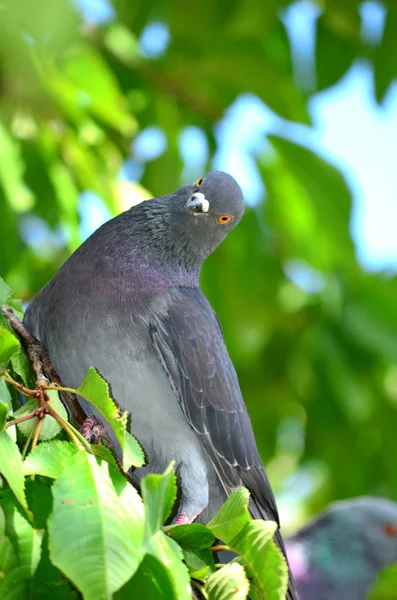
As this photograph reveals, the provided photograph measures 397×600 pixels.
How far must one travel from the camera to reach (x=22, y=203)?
15.6 ft

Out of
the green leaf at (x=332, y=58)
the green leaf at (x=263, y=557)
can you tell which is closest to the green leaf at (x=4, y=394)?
the green leaf at (x=263, y=557)

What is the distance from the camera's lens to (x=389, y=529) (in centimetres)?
697

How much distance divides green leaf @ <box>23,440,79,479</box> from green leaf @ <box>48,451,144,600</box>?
1.0 inches

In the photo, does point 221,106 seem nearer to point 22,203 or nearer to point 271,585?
point 22,203

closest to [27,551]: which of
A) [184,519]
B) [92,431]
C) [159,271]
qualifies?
[92,431]

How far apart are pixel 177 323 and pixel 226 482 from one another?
0.75 m

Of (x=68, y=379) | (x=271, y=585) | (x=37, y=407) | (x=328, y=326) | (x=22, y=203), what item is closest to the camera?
(x=271, y=585)

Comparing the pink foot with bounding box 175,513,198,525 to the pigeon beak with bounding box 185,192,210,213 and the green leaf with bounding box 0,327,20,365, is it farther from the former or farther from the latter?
the green leaf with bounding box 0,327,20,365

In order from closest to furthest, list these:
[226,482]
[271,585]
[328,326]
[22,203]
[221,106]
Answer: [271,585]
[226,482]
[22,203]
[221,106]
[328,326]

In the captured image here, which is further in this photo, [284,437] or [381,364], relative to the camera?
[284,437]

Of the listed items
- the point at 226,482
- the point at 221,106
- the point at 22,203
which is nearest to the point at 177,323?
the point at 226,482

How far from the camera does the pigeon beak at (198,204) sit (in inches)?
169

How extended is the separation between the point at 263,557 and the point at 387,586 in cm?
164

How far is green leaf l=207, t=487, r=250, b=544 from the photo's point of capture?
2127mm
